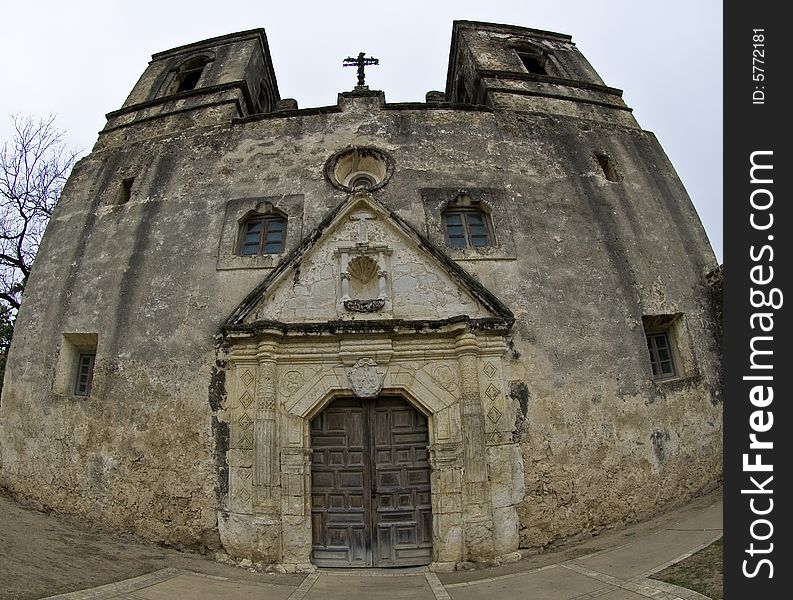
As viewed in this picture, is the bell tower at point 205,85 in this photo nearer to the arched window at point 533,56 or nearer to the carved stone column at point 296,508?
the arched window at point 533,56

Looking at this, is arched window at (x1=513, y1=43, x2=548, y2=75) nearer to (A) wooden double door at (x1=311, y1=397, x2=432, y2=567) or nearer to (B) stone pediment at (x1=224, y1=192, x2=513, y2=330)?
(B) stone pediment at (x1=224, y1=192, x2=513, y2=330)

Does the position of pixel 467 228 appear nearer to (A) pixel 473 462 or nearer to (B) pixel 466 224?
(B) pixel 466 224

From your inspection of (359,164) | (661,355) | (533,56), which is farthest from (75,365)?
(533,56)

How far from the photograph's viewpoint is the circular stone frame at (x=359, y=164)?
930 cm

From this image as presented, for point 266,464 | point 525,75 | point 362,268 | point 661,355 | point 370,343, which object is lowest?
point 266,464

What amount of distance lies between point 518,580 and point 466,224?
5657mm

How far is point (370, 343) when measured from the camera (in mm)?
7418

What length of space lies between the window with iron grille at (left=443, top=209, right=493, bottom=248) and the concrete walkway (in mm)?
4982

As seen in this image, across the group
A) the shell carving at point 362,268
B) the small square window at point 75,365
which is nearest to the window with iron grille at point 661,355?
the shell carving at point 362,268

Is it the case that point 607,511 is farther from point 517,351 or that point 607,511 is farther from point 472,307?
point 472,307

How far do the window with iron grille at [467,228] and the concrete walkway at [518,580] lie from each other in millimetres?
4982

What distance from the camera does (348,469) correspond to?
716cm

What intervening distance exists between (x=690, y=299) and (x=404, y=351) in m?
5.36

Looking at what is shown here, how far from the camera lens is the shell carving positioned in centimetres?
812
